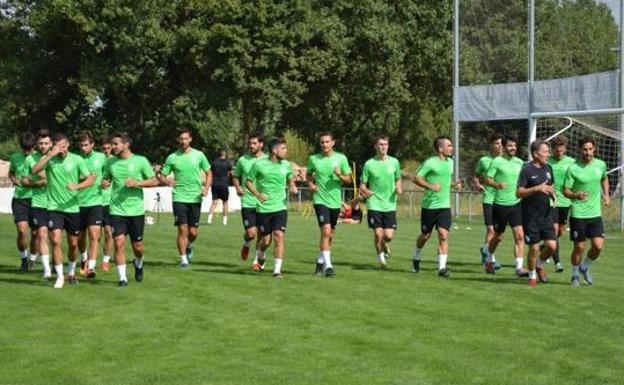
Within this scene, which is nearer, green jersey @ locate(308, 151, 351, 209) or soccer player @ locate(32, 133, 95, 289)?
soccer player @ locate(32, 133, 95, 289)

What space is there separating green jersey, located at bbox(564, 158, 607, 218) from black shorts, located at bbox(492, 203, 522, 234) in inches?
59.3

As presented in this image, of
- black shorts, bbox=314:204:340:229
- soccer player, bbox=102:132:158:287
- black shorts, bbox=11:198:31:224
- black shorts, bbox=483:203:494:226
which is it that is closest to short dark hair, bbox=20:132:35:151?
black shorts, bbox=11:198:31:224

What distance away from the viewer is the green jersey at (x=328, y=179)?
17.4 meters

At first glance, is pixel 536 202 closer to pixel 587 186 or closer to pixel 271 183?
pixel 587 186

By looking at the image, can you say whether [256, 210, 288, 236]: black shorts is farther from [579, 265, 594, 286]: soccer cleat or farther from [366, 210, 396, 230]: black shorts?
[579, 265, 594, 286]: soccer cleat

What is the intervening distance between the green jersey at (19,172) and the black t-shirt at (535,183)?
723 centimetres

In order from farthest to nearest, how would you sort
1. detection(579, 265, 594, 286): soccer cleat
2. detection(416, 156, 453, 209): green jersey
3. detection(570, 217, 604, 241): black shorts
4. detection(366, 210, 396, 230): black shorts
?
1. detection(366, 210, 396, 230): black shorts
2. detection(416, 156, 453, 209): green jersey
3. detection(579, 265, 594, 286): soccer cleat
4. detection(570, 217, 604, 241): black shorts

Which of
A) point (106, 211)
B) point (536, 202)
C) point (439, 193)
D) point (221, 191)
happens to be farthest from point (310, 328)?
point (221, 191)

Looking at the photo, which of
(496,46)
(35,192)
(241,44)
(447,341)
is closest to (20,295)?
(35,192)

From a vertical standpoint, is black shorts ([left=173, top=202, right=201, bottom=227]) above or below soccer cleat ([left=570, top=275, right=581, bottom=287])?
above

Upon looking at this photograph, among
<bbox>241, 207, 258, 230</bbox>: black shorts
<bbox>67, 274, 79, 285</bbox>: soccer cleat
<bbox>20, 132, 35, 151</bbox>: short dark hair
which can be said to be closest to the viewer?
<bbox>67, 274, 79, 285</bbox>: soccer cleat

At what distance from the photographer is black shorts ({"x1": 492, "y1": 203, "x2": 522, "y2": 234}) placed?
1747 centimetres

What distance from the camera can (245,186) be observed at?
17.8 meters

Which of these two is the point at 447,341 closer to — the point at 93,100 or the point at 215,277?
the point at 215,277
